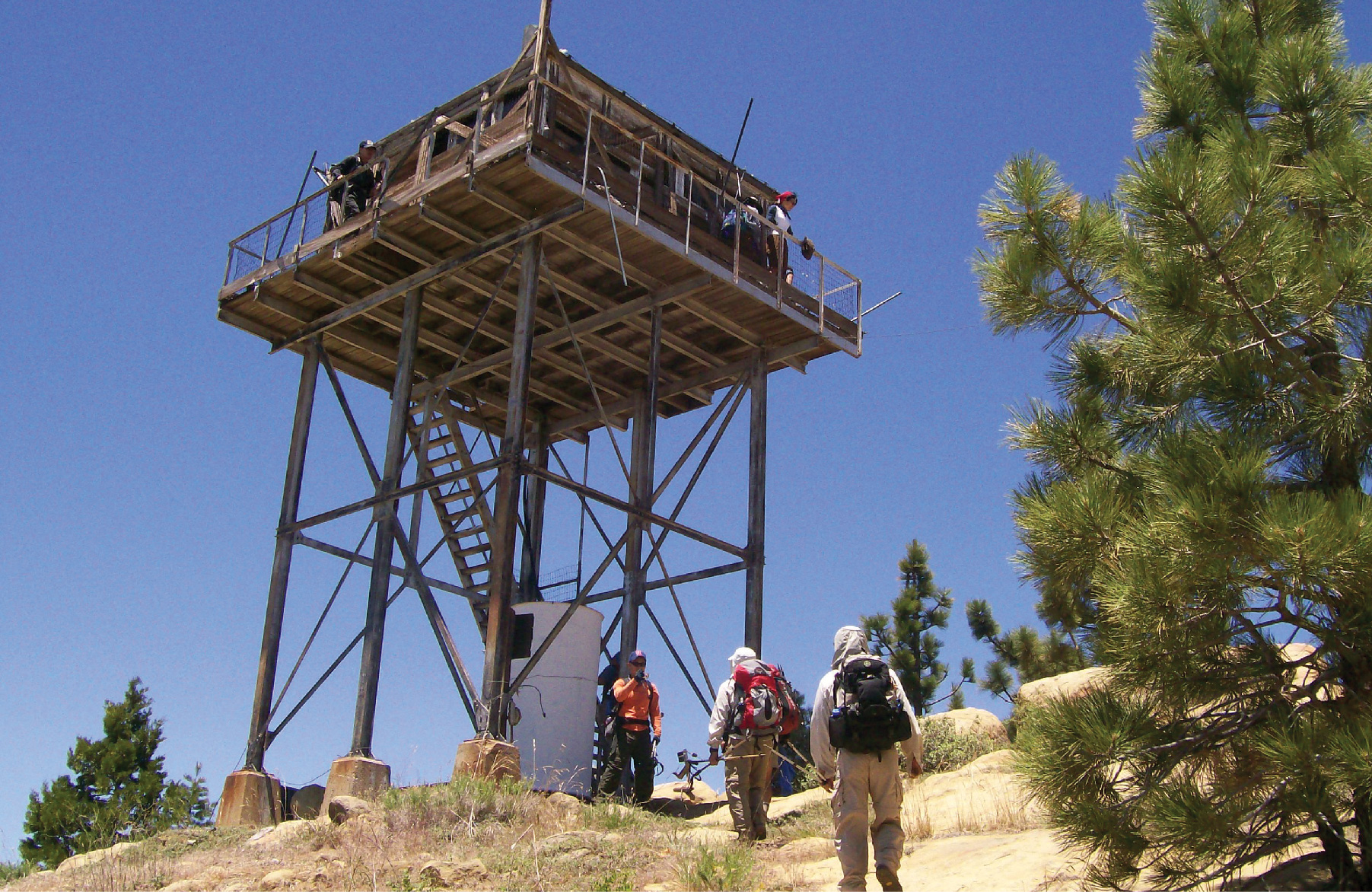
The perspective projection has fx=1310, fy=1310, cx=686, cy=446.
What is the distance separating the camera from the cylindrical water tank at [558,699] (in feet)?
52.7

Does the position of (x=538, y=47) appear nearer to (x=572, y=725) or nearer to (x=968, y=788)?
(x=572, y=725)

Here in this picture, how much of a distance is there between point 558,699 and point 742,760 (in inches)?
217

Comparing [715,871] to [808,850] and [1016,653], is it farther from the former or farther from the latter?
[1016,653]

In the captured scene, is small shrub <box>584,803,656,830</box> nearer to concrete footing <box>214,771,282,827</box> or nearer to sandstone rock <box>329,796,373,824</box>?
sandstone rock <box>329,796,373,824</box>

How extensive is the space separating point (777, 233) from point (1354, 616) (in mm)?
12934

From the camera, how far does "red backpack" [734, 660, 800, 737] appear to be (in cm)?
1126

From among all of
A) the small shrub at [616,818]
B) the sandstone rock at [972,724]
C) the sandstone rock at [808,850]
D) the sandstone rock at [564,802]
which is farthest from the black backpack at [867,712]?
the sandstone rock at [972,724]

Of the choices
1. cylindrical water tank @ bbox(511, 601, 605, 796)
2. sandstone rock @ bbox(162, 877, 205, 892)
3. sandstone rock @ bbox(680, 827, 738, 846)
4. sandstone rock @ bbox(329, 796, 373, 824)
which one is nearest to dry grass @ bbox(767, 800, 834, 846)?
sandstone rock @ bbox(680, 827, 738, 846)

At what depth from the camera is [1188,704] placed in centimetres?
734

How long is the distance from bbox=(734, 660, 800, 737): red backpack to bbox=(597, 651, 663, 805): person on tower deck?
3.54 m

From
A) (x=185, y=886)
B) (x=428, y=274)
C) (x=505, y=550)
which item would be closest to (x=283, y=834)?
(x=185, y=886)

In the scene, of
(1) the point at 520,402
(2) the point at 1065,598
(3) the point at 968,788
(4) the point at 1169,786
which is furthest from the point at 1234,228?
(1) the point at 520,402

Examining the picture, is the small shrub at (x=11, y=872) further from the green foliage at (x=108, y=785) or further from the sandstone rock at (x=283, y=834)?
the green foliage at (x=108, y=785)

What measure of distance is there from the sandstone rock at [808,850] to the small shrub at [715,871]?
86cm
